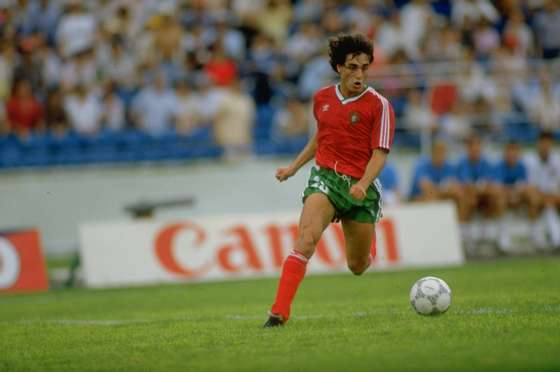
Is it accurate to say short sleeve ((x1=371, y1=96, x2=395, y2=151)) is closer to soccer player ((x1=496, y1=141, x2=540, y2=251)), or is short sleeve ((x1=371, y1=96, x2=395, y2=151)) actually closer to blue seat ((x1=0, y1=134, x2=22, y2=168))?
soccer player ((x1=496, y1=141, x2=540, y2=251))

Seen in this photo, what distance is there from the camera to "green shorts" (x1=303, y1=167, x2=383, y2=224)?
9766 millimetres

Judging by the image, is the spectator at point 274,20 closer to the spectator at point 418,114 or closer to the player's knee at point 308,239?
the spectator at point 418,114

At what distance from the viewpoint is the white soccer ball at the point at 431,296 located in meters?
9.74

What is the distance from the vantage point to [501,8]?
25.4 meters

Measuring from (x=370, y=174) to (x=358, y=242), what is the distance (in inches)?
32.9

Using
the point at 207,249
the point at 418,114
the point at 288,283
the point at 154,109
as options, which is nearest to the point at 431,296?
the point at 288,283

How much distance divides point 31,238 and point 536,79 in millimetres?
10887

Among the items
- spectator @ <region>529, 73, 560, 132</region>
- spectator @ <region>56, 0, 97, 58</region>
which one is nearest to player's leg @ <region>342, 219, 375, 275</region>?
spectator @ <region>529, 73, 560, 132</region>

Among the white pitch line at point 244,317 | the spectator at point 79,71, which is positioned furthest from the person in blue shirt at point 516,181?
the white pitch line at point 244,317

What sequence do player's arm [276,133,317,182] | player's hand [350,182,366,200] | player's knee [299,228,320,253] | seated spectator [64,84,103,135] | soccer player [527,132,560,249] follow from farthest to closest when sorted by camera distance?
seated spectator [64,84,103,135] → soccer player [527,132,560,249] → player's arm [276,133,317,182] → player's knee [299,228,320,253] → player's hand [350,182,366,200]

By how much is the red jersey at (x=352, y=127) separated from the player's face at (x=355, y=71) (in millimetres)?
145

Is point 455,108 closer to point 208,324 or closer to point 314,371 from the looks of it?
point 208,324

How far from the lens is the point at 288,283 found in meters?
9.40

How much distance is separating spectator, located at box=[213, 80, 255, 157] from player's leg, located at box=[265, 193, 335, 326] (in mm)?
12573
